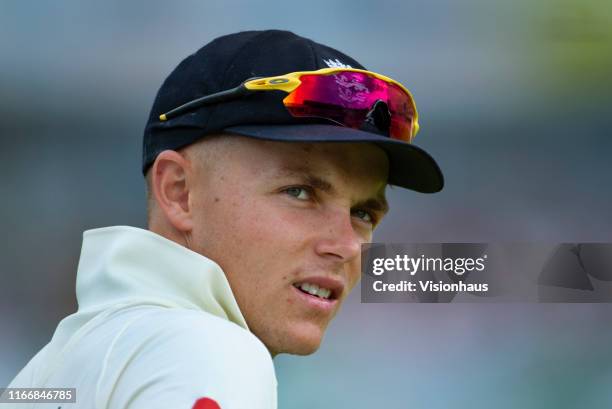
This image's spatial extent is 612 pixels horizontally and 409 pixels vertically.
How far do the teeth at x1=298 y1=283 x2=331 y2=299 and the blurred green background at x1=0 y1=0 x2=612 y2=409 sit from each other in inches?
102

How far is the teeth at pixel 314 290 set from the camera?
1.32m

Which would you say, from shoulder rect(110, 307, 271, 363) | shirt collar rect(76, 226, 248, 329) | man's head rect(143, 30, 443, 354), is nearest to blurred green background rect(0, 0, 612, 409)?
man's head rect(143, 30, 443, 354)

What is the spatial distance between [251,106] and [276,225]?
0.16m

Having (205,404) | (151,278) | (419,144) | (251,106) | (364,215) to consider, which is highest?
(419,144)

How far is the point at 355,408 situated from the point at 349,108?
2.69 metres

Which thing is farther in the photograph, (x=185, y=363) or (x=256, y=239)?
(x=256, y=239)

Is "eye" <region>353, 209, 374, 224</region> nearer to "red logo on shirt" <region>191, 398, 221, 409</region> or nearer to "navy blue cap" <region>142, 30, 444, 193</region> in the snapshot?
"navy blue cap" <region>142, 30, 444, 193</region>

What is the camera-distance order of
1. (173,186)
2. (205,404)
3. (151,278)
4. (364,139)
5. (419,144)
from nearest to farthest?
(205,404) → (151,278) → (364,139) → (173,186) → (419,144)

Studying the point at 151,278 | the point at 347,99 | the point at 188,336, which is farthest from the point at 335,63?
the point at 188,336

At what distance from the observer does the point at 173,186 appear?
1.37 m

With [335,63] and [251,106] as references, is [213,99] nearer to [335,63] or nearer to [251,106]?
[251,106]

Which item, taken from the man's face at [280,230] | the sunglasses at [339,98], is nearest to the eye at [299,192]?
the man's face at [280,230]

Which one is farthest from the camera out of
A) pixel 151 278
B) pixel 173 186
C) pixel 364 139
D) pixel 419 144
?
pixel 419 144

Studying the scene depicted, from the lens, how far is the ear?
53.4 inches
